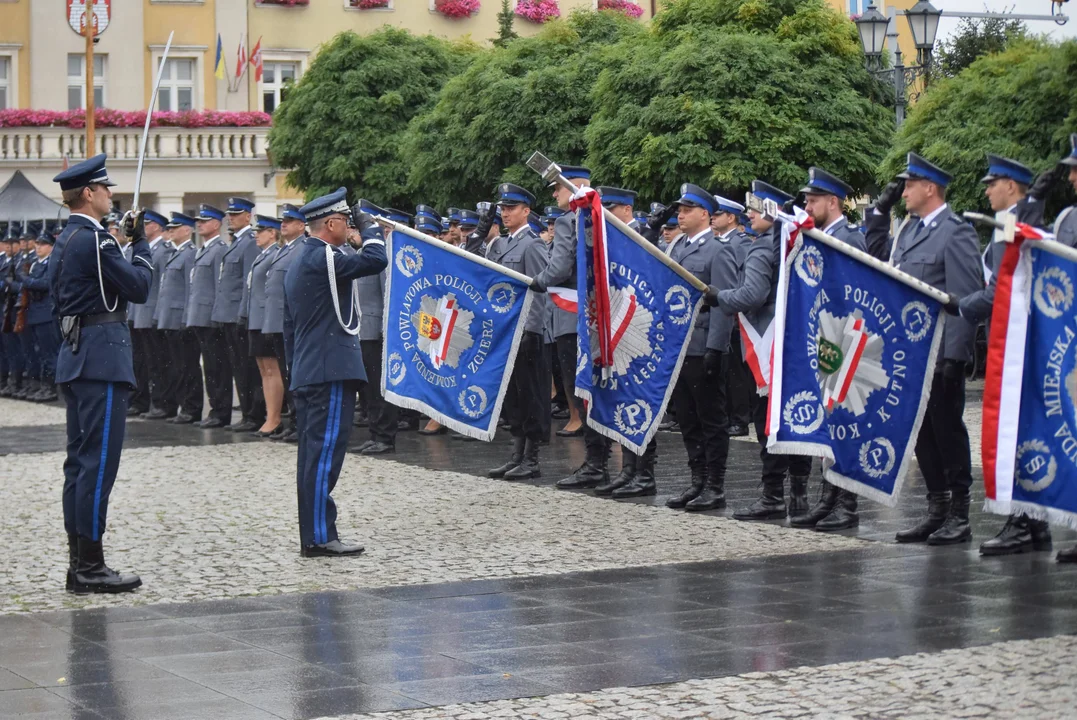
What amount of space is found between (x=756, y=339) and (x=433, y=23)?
41038 mm

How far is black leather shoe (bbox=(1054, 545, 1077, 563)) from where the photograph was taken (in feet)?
30.0

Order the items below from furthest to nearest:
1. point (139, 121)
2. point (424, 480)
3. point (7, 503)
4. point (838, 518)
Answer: point (139, 121) → point (424, 480) → point (7, 503) → point (838, 518)

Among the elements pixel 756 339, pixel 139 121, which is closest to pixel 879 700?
pixel 756 339

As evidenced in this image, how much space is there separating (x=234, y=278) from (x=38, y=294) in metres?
6.95

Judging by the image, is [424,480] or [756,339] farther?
[424,480]

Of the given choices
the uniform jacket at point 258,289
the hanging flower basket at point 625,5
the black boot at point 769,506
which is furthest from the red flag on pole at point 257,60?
the black boot at point 769,506

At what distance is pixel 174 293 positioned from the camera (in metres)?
19.5

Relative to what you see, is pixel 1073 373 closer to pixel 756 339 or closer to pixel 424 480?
pixel 756 339

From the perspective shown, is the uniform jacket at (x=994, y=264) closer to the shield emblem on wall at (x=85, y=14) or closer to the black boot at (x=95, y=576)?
the black boot at (x=95, y=576)

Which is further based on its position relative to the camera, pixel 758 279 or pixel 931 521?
pixel 758 279

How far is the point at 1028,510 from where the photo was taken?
8.49 metres

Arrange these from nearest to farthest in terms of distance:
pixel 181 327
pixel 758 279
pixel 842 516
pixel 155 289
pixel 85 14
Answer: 1. pixel 842 516
2. pixel 758 279
3. pixel 181 327
4. pixel 155 289
5. pixel 85 14

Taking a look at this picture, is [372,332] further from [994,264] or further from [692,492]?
[994,264]

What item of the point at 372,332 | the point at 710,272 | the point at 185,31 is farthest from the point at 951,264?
the point at 185,31
